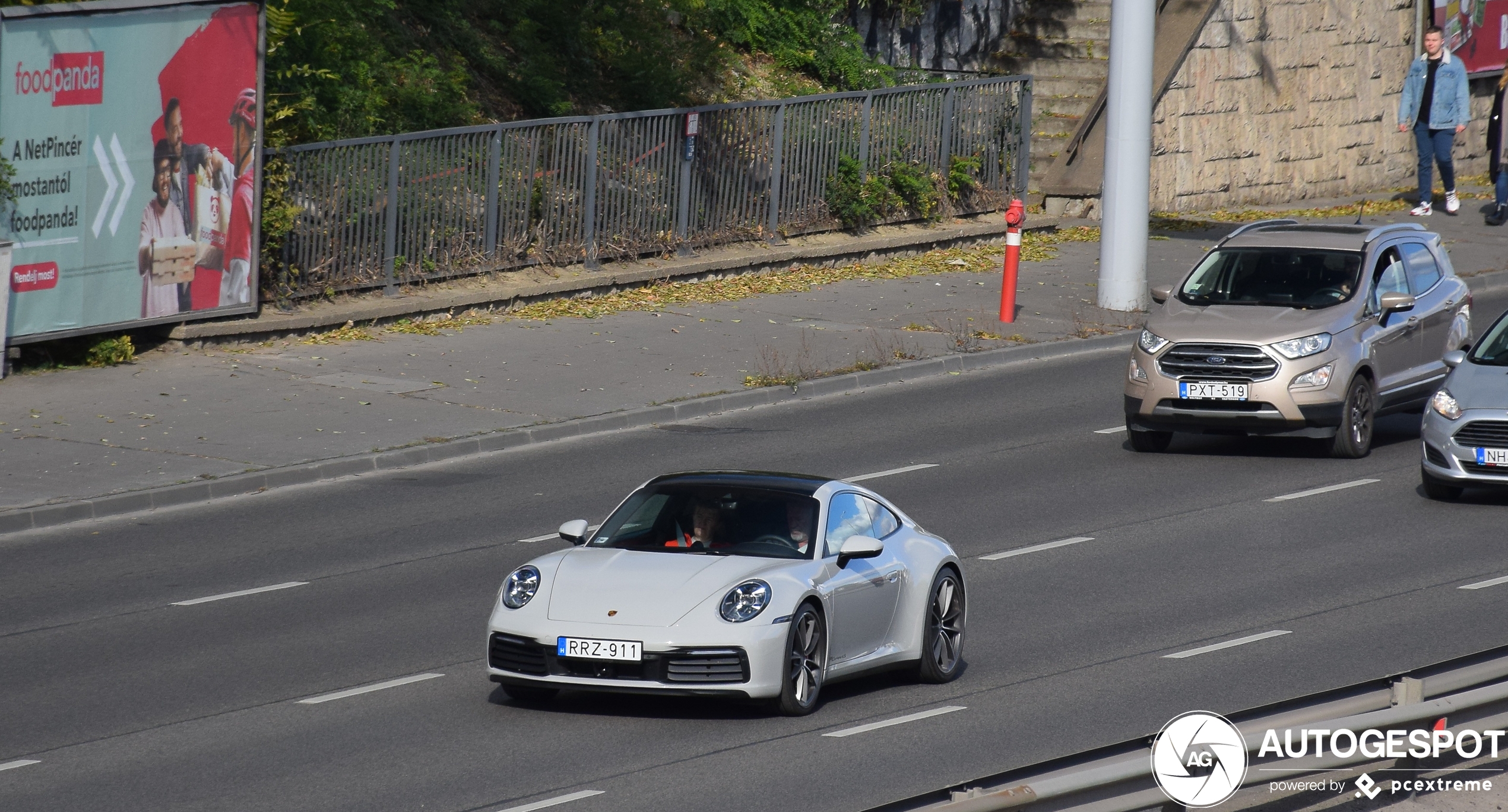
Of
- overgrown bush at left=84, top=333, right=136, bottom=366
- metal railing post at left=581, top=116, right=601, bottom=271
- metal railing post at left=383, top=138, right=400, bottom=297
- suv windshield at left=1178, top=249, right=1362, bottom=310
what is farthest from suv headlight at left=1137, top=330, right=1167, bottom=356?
overgrown bush at left=84, top=333, right=136, bottom=366

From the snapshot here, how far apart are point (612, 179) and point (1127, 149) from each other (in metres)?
6.40

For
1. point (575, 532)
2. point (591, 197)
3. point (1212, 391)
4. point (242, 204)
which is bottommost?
point (575, 532)

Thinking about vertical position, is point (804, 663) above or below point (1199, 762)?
below

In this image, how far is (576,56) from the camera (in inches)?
1165

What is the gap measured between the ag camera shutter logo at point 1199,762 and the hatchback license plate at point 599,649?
10.9 ft

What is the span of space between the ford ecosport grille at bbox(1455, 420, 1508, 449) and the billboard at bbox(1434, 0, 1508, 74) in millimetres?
22909

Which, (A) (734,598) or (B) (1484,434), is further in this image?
(B) (1484,434)

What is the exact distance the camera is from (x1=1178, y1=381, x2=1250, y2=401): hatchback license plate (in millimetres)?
16703

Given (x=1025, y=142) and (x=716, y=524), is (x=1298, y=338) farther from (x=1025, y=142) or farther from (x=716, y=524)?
(x=1025, y=142)

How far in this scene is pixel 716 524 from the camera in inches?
412

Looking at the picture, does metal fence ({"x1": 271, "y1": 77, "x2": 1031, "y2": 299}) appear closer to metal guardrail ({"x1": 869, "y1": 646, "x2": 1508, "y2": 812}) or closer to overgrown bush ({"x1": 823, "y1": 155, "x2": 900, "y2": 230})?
overgrown bush ({"x1": 823, "y1": 155, "x2": 900, "y2": 230})

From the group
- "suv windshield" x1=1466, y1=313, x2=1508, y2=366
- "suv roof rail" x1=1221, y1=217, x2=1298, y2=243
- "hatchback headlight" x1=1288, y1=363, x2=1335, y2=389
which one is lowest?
"hatchback headlight" x1=1288, y1=363, x2=1335, y2=389

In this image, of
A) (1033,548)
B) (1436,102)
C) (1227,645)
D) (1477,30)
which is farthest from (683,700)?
(1477,30)

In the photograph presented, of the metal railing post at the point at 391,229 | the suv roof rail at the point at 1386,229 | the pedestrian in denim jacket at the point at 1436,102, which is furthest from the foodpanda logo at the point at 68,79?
the pedestrian in denim jacket at the point at 1436,102
